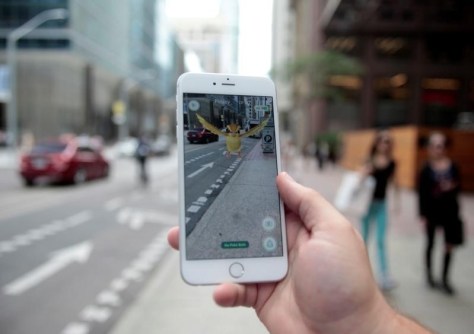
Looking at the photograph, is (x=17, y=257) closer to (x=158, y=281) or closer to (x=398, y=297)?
(x=158, y=281)

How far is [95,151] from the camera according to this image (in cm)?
1941

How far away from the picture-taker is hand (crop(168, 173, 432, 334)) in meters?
1.80

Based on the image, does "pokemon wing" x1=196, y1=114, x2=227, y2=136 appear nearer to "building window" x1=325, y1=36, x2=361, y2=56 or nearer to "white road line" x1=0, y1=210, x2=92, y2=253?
"white road line" x1=0, y1=210, x2=92, y2=253

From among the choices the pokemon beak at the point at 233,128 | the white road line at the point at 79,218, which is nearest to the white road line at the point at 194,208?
the pokemon beak at the point at 233,128

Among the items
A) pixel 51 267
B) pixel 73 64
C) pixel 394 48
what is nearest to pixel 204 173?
pixel 51 267

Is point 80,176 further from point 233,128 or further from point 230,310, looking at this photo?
point 233,128

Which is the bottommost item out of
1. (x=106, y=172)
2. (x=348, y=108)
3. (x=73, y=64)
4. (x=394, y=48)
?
(x=106, y=172)

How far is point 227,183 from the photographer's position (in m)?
2.01

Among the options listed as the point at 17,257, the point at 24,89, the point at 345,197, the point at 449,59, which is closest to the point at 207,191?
the point at 345,197

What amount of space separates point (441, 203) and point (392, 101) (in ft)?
142

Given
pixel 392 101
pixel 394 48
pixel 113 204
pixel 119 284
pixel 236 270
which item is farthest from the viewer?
pixel 392 101

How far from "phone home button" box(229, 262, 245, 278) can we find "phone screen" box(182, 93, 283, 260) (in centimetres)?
4

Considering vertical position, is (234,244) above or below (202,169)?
below

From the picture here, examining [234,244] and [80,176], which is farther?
[80,176]
